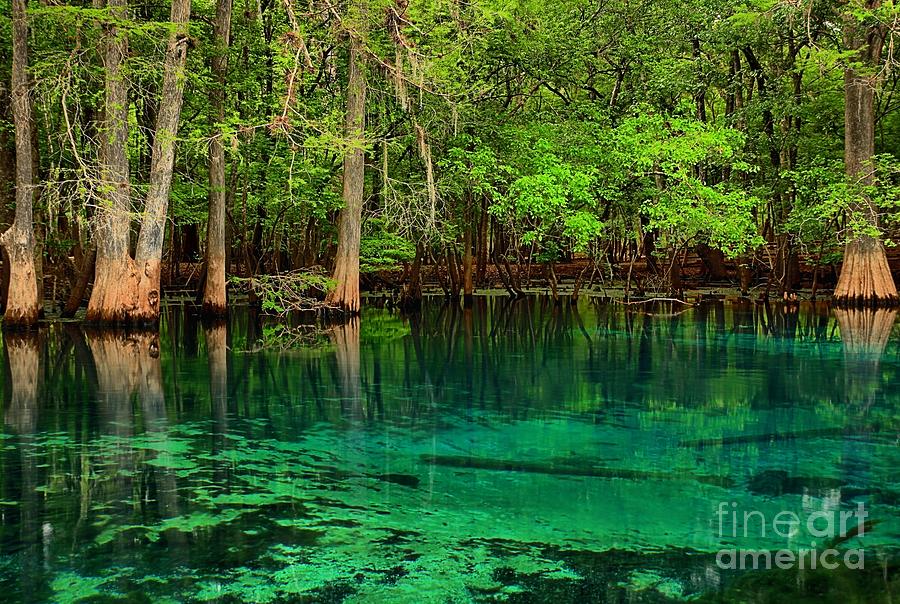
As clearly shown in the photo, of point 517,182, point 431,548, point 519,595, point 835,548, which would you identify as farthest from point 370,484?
point 517,182

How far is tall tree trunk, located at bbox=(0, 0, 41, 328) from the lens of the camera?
18859 mm

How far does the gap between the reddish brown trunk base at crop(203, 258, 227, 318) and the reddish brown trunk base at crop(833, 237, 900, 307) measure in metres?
17.8

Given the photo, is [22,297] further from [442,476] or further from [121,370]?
[442,476]

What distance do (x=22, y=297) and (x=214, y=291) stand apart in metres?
4.93

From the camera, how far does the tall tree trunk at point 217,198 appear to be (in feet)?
75.4

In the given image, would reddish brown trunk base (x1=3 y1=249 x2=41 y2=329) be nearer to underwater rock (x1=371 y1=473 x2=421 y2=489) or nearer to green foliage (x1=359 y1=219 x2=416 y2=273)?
green foliage (x1=359 y1=219 x2=416 y2=273)

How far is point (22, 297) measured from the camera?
19.5 m

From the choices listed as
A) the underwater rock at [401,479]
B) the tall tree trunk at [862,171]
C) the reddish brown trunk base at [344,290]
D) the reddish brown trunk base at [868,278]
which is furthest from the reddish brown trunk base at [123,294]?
the reddish brown trunk base at [868,278]

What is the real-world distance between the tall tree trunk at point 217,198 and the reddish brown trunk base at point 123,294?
98.9 inches

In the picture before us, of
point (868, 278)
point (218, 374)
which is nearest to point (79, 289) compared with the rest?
point (218, 374)

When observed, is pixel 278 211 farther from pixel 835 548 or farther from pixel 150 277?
pixel 835 548

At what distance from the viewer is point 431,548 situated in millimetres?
5605

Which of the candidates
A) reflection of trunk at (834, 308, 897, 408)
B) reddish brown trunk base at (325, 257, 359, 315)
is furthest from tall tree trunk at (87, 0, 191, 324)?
reflection of trunk at (834, 308, 897, 408)

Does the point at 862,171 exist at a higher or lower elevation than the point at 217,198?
higher
